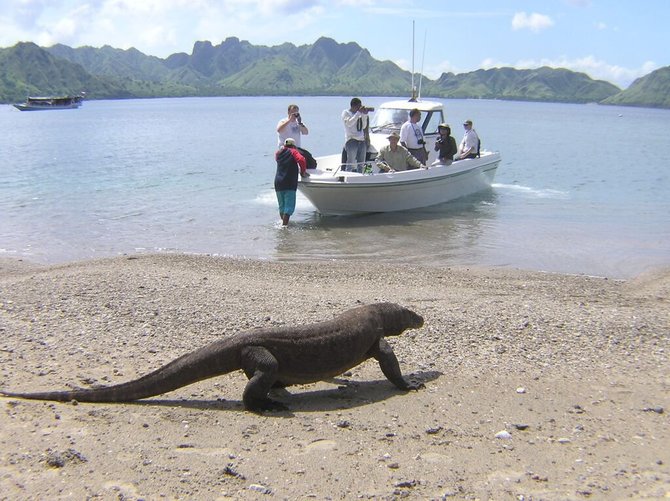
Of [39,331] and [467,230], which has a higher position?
[39,331]

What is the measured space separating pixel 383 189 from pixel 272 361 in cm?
1295

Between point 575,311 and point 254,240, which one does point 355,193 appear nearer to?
point 254,240

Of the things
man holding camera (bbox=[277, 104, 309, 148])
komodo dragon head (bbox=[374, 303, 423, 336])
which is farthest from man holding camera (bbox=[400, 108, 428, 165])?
komodo dragon head (bbox=[374, 303, 423, 336])

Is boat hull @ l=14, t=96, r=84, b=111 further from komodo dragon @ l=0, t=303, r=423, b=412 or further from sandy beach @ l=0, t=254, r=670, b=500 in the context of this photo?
komodo dragon @ l=0, t=303, r=423, b=412

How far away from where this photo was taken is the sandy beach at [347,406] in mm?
4441

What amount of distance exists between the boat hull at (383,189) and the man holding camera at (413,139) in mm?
581

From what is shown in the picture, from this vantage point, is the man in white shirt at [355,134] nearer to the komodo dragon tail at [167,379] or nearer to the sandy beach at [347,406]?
the sandy beach at [347,406]

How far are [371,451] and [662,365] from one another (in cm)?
370

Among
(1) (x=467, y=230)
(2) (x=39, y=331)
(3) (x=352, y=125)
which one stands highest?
(3) (x=352, y=125)

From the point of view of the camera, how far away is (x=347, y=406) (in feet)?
19.5

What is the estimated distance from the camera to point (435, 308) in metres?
9.08

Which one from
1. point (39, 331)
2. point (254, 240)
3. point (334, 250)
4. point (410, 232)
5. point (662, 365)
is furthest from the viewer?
point (410, 232)

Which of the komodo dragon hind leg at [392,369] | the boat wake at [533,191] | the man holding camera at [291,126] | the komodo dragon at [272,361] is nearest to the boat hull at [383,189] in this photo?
the man holding camera at [291,126]

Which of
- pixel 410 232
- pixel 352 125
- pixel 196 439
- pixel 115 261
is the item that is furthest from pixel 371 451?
pixel 352 125
